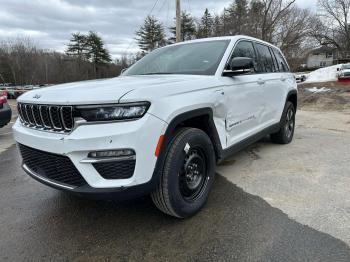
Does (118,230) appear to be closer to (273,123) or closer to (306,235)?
(306,235)

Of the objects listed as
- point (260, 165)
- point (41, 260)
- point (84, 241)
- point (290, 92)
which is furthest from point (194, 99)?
point (290, 92)

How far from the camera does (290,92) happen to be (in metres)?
5.56

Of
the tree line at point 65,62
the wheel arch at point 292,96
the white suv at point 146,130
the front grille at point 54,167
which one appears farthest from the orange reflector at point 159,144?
the tree line at point 65,62

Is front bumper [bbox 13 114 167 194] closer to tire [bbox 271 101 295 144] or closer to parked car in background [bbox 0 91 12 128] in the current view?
tire [bbox 271 101 295 144]

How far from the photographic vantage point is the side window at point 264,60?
454 cm

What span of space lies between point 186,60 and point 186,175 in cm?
159

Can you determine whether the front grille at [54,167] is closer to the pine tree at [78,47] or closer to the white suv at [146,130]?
the white suv at [146,130]

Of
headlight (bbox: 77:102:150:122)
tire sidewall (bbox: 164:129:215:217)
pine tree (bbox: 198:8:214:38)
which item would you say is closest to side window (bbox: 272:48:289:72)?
tire sidewall (bbox: 164:129:215:217)

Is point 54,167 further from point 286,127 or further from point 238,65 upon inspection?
point 286,127

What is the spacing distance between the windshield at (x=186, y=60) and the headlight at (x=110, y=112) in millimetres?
1272

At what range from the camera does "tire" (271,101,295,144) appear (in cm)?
542

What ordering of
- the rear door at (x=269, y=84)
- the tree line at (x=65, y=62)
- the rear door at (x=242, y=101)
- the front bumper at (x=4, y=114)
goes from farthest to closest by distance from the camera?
the tree line at (x=65, y=62) < the front bumper at (x=4, y=114) < the rear door at (x=269, y=84) < the rear door at (x=242, y=101)

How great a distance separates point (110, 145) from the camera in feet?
7.18

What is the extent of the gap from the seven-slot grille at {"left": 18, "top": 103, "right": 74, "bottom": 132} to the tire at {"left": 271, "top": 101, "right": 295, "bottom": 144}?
404 cm
